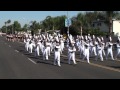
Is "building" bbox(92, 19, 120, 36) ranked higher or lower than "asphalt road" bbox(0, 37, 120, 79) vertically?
higher

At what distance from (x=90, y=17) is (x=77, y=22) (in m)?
13.1

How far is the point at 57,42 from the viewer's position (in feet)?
79.7

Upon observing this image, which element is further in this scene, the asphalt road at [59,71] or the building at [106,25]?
the building at [106,25]

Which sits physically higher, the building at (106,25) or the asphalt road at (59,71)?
the building at (106,25)

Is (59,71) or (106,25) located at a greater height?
(106,25)

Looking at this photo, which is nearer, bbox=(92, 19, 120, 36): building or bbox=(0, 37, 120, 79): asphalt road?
bbox=(0, 37, 120, 79): asphalt road

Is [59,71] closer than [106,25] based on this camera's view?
Yes

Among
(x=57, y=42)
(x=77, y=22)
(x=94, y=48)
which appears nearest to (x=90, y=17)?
(x=77, y=22)
